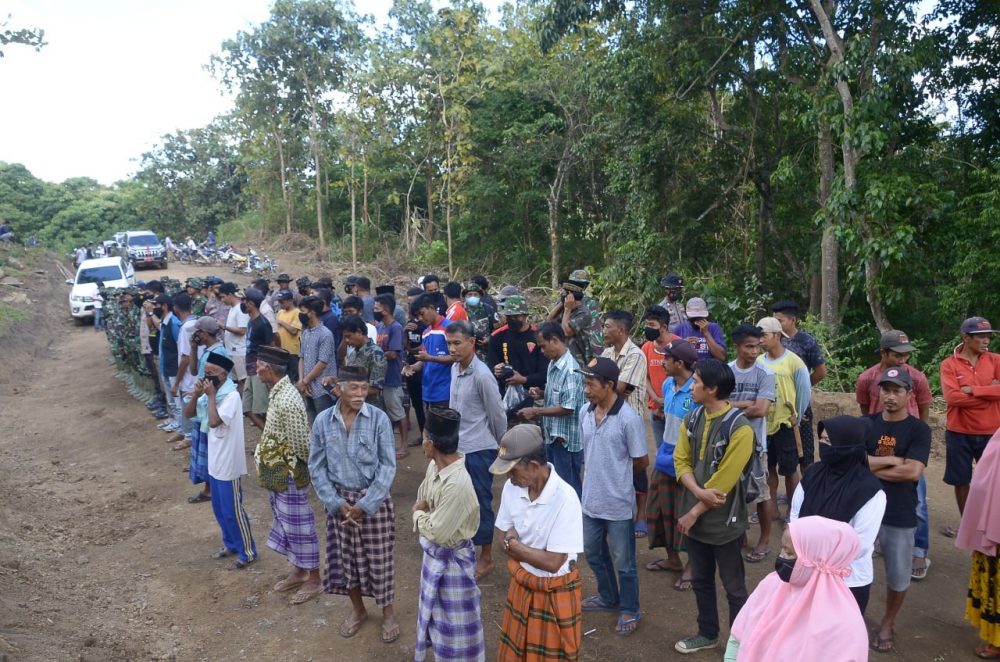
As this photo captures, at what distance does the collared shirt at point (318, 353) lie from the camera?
7.16 metres

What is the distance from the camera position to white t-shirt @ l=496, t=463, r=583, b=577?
3.44m

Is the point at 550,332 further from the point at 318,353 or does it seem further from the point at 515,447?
the point at 318,353

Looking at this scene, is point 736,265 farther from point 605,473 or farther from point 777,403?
point 605,473

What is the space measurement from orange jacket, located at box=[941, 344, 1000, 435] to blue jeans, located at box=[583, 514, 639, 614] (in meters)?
2.72

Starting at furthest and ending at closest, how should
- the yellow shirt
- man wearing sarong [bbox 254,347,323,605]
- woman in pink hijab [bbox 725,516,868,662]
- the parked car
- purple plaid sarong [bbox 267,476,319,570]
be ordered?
the parked car, the yellow shirt, purple plaid sarong [bbox 267,476,319,570], man wearing sarong [bbox 254,347,323,605], woman in pink hijab [bbox 725,516,868,662]

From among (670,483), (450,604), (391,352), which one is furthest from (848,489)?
(391,352)

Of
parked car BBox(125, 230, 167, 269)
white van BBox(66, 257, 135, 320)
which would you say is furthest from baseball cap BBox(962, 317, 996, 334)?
parked car BBox(125, 230, 167, 269)

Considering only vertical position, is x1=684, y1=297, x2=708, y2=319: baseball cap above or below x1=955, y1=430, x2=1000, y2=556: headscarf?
above

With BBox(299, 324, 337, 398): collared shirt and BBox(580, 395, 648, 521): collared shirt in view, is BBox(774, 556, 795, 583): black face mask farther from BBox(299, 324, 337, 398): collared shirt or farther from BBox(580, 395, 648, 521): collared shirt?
BBox(299, 324, 337, 398): collared shirt

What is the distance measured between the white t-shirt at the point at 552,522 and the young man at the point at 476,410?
1.79 metres

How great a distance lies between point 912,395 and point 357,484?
3.81 metres

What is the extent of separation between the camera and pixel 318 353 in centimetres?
718

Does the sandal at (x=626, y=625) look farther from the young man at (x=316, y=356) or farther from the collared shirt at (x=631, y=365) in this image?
the young man at (x=316, y=356)

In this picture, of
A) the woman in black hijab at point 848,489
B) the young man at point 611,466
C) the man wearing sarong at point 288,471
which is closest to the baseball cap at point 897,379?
the woman in black hijab at point 848,489
